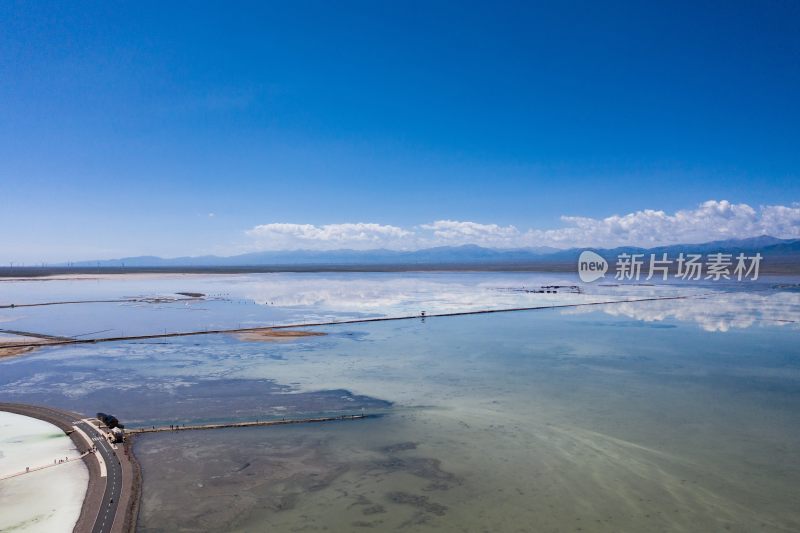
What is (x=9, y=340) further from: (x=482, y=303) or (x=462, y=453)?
(x=482, y=303)

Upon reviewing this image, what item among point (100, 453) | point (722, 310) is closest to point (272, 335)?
point (100, 453)

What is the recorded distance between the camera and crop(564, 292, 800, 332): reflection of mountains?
29.8 metres

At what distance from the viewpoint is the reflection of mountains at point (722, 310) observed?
29.8 metres

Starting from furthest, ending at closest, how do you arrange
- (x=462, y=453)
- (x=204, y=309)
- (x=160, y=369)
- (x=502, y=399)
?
(x=204, y=309), (x=160, y=369), (x=502, y=399), (x=462, y=453)

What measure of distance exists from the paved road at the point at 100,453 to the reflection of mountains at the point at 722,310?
28.3 meters

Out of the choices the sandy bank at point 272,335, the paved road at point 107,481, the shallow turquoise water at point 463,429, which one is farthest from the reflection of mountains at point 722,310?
the paved road at point 107,481

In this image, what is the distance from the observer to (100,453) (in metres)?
11.1

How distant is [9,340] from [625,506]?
95.1 ft

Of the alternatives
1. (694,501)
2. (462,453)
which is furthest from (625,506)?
(462,453)

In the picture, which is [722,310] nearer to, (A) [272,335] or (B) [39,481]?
(A) [272,335]

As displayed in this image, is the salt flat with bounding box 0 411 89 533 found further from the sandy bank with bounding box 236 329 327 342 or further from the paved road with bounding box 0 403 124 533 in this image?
the sandy bank with bounding box 236 329 327 342

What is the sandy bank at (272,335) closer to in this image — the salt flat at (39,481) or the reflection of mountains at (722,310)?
the salt flat at (39,481)

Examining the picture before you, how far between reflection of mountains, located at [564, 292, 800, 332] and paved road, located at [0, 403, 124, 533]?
28284mm

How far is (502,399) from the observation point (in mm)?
15195
